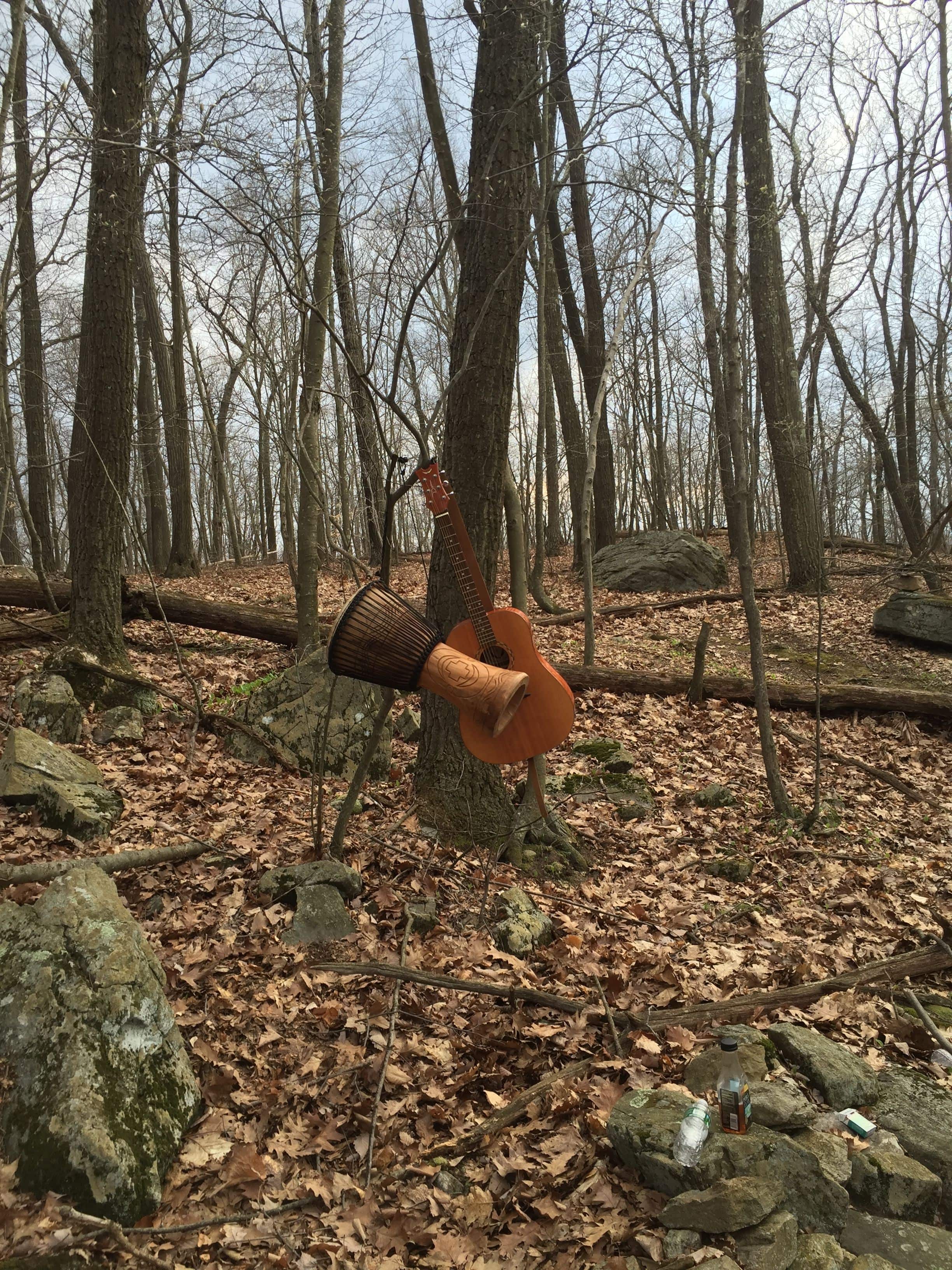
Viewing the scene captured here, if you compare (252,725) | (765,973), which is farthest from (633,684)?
(765,973)

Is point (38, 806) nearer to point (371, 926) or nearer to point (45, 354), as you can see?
point (371, 926)

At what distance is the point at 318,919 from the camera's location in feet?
12.8

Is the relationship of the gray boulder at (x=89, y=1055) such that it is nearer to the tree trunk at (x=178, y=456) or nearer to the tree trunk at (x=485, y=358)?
the tree trunk at (x=485, y=358)

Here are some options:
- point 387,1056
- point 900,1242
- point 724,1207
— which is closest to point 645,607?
point 387,1056

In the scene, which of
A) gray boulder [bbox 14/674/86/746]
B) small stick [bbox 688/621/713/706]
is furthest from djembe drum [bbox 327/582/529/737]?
small stick [bbox 688/621/713/706]

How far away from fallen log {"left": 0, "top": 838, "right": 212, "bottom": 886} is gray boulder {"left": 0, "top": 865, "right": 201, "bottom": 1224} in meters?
0.42

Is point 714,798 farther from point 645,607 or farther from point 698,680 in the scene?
point 645,607

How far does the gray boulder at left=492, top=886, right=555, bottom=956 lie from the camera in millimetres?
3969

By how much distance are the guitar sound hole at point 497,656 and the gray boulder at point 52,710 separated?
4068 mm

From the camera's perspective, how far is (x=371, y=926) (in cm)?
394

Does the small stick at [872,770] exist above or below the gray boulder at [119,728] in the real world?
below

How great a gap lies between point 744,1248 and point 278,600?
10855 mm

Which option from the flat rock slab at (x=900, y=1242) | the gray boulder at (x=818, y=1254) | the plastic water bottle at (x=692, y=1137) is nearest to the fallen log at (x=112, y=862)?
the plastic water bottle at (x=692, y=1137)

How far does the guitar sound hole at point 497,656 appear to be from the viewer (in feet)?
11.2
